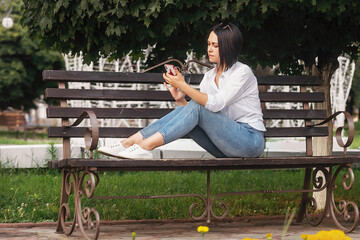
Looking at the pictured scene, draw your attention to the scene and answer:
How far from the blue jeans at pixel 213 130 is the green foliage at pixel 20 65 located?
22592 millimetres

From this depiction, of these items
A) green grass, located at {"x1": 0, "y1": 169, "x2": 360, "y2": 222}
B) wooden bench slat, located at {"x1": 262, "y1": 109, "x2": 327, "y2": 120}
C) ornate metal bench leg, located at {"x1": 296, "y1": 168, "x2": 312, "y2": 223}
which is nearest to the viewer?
ornate metal bench leg, located at {"x1": 296, "y1": 168, "x2": 312, "y2": 223}

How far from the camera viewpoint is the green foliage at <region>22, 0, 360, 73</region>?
4.64 meters

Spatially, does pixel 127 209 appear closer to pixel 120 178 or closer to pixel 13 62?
pixel 120 178

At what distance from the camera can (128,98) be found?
4.82 m

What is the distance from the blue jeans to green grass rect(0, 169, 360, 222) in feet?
4.44

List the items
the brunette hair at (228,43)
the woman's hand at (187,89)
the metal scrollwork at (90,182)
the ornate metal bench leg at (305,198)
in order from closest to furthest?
the metal scrollwork at (90,182) < the woman's hand at (187,89) < the brunette hair at (228,43) < the ornate metal bench leg at (305,198)

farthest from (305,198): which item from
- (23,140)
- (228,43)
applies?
(23,140)

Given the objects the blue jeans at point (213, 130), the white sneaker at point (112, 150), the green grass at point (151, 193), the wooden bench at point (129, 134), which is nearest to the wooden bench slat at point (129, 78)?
the wooden bench at point (129, 134)

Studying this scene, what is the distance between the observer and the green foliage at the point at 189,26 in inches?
183

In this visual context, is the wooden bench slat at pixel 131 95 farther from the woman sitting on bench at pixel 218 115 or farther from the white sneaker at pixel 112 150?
the white sneaker at pixel 112 150

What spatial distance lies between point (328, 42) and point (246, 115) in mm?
1625

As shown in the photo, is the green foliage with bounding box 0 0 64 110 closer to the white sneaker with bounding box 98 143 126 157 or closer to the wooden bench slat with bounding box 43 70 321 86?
the wooden bench slat with bounding box 43 70 321 86

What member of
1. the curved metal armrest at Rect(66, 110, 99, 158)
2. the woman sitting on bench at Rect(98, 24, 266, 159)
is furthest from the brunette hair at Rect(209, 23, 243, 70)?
the curved metal armrest at Rect(66, 110, 99, 158)

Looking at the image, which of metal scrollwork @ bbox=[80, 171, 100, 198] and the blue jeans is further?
the blue jeans
